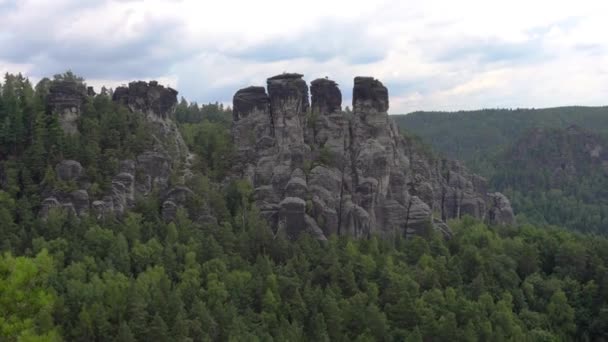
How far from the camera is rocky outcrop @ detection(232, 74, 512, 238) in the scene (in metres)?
77.6

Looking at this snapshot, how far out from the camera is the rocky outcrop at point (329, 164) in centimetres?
7756

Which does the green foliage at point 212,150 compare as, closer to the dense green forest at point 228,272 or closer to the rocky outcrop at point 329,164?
the dense green forest at point 228,272

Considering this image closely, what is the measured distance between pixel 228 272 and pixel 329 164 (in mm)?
22095

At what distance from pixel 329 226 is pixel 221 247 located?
42.4 ft

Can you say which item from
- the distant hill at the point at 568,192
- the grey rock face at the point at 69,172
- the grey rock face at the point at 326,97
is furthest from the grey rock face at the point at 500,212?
the grey rock face at the point at 69,172

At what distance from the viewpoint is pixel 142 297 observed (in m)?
56.6

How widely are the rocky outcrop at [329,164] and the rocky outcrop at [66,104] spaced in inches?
713

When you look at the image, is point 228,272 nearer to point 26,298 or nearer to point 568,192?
point 26,298

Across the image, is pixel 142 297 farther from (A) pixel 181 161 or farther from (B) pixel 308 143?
(B) pixel 308 143

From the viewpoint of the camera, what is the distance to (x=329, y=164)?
271 ft

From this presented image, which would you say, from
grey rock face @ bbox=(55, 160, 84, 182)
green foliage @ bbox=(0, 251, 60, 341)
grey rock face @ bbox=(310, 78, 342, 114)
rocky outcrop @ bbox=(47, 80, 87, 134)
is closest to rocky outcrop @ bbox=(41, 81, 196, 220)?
grey rock face @ bbox=(55, 160, 84, 182)

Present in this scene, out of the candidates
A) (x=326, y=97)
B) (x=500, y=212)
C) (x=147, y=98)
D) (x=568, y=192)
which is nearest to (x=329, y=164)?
(x=326, y=97)

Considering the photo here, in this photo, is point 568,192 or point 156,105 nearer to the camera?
point 156,105

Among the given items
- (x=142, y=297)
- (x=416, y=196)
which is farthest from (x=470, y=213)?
(x=142, y=297)
